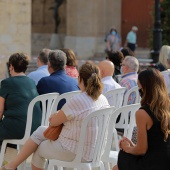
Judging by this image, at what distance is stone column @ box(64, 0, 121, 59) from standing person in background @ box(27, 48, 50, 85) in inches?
565

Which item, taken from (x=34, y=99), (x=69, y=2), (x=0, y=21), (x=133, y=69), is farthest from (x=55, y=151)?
(x=69, y=2)

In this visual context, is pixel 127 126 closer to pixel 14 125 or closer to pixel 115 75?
pixel 14 125

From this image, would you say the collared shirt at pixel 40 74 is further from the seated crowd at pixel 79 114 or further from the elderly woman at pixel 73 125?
the elderly woman at pixel 73 125

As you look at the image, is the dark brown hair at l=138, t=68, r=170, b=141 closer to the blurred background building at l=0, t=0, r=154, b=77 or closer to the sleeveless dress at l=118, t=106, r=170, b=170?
the sleeveless dress at l=118, t=106, r=170, b=170

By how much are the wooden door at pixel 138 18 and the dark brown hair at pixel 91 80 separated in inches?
696

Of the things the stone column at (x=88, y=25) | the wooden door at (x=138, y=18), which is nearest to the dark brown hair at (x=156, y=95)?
the stone column at (x=88, y=25)

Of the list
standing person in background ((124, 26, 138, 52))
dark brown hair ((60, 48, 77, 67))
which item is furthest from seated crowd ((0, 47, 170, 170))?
standing person in background ((124, 26, 138, 52))

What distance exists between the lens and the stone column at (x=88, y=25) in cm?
2461

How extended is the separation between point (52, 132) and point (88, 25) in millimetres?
17899

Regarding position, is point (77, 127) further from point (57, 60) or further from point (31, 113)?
point (57, 60)

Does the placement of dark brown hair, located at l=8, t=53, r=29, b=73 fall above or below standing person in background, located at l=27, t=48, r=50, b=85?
above

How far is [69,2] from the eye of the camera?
82.1ft

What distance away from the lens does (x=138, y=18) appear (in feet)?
81.8

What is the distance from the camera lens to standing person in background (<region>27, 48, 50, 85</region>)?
993cm
